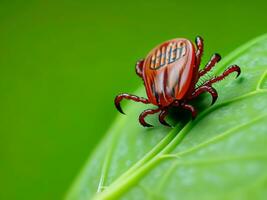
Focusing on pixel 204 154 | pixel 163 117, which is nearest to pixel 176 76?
pixel 163 117

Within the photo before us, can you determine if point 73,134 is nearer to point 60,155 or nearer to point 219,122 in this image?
point 60,155

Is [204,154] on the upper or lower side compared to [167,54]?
lower

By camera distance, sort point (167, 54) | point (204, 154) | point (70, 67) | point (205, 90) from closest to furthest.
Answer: point (204, 154)
point (205, 90)
point (167, 54)
point (70, 67)

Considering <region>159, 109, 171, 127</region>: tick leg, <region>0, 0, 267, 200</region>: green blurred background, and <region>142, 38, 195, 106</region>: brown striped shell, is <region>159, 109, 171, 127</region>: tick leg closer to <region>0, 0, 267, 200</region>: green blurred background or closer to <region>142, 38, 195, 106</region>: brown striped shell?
<region>142, 38, 195, 106</region>: brown striped shell

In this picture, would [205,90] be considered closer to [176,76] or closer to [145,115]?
[176,76]

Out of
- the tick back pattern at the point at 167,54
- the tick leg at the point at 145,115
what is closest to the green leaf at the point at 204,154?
the tick leg at the point at 145,115

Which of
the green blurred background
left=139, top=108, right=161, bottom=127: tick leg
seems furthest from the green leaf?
the green blurred background
